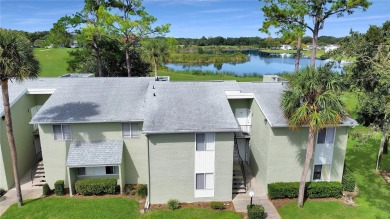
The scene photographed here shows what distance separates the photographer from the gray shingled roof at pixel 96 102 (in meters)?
19.0

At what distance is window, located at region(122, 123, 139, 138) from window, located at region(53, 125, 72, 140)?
3.69 m

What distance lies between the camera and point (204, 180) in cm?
1825

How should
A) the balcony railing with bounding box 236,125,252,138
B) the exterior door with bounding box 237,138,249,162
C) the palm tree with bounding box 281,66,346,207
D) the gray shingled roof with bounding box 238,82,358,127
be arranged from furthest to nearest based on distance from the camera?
1. the exterior door with bounding box 237,138,249,162
2. the balcony railing with bounding box 236,125,252,138
3. the gray shingled roof with bounding box 238,82,358,127
4. the palm tree with bounding box 281,66,346,207

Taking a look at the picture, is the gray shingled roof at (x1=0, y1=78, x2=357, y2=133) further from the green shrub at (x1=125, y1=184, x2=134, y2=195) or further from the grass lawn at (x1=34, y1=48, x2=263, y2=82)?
the grass lawn at (x1=34, y1=48, x2=263, y2=82)

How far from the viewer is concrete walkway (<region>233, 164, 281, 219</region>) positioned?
17.3 meters

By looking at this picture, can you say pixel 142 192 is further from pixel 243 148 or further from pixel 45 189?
pixel 243 148

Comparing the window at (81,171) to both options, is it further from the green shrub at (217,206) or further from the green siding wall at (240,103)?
the green siding wall at (240,103)

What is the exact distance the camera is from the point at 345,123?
18391 millimetres

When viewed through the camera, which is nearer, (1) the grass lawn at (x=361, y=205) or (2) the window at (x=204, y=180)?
(1) the grass lawn at (x=361, y=205)

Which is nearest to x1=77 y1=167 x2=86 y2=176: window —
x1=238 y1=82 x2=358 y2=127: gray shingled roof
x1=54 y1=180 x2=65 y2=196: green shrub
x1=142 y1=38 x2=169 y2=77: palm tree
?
x1=54 y1=180 x2=65 y2=196: green shrub

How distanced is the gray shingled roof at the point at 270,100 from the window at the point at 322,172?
3.47m

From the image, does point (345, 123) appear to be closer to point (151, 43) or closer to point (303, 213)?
point (303, 213)

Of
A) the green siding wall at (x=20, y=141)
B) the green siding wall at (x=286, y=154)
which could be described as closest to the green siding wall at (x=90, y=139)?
the green siding wall at (x=20, y=141)

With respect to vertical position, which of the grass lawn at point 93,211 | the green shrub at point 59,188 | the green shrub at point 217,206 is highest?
the green shrub at point 59,188
